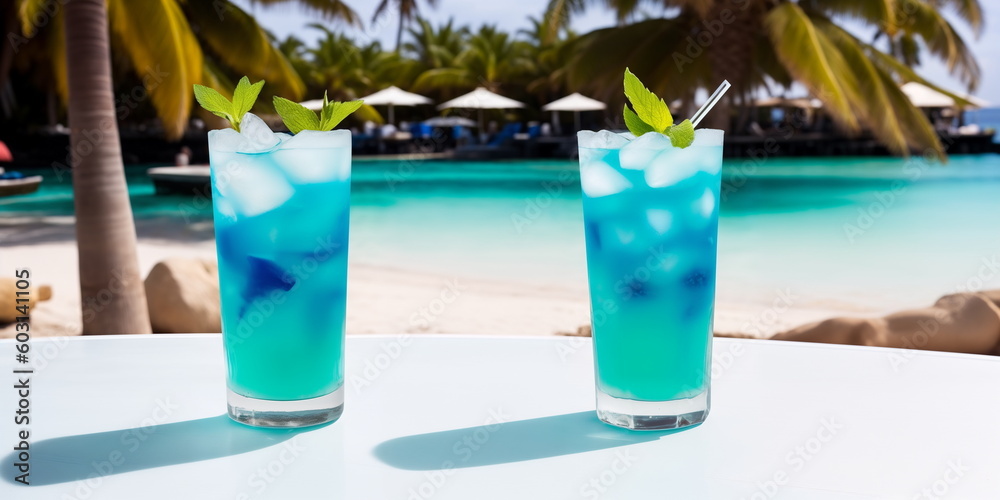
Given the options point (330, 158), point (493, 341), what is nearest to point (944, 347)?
point (493, 341)

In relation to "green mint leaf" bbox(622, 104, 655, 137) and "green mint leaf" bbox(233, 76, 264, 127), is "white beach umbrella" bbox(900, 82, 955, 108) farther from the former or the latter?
"green mint leaf" bbox(233, 76, 264, 127)

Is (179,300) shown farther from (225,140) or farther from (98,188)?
(225,140)

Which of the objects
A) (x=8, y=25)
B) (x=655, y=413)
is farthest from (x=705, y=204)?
(x=8, y=25)

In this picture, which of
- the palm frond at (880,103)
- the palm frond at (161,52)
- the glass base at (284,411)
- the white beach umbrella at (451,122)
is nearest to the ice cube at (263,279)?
the glass base at (284,411)

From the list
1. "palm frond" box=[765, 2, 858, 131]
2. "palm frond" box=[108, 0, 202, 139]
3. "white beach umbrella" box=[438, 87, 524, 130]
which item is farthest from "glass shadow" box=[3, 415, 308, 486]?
"white beach umbrella" box=[438, 87, 524, 130]

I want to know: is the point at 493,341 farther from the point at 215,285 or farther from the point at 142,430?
the point at 215,285

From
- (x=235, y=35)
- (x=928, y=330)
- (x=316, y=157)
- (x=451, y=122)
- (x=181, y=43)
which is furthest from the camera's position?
(x=451, y=122)
